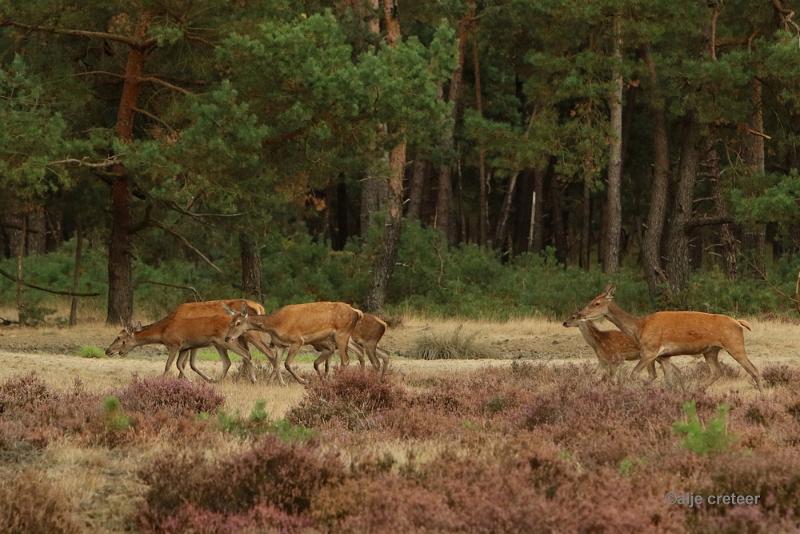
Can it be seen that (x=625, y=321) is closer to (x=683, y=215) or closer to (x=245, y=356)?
(x=245, y=356)

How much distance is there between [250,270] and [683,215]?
1063 cm

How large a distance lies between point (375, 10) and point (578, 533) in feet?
79.6

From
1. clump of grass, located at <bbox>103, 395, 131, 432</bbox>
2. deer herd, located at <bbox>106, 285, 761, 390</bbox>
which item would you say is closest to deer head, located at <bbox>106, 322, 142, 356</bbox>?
deer herd, located at <bbox>106, 285, 761, 390</bbox>

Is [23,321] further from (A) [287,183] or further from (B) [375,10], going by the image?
(B) [375,10]

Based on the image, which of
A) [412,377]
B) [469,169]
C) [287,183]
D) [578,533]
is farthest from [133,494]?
[469,169]

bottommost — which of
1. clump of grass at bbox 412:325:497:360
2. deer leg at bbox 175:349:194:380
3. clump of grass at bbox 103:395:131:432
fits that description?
clump of grass at bbox 412:325:497:360

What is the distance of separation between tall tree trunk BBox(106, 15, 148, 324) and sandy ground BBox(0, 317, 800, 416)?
2.43ft

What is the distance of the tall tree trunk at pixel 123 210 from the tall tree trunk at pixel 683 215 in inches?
514

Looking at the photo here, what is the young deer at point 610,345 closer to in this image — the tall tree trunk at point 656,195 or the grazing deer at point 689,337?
the grazing deer at point 689,337

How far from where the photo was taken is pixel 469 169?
55.0 meters

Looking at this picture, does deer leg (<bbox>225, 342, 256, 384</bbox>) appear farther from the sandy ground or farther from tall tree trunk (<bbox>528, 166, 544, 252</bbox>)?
tall tree trunk (<bbox>528, 166, 544, 252</bbox>)

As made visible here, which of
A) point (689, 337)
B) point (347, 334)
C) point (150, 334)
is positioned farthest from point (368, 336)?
point (689, 337)

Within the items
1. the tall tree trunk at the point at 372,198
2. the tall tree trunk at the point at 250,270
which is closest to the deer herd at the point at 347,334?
the tall tree trunk at the point at 250,270

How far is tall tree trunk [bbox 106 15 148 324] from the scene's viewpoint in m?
25.0
